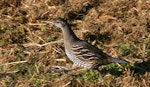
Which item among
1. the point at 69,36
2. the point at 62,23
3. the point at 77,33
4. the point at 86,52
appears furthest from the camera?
the point at 77,33

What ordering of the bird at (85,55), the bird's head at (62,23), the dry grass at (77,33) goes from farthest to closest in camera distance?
the bird's head at (62,23) → the dry grass at (77,33) → the bird at (85,55)

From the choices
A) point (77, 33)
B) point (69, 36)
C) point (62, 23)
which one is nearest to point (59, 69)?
point (69, 36)

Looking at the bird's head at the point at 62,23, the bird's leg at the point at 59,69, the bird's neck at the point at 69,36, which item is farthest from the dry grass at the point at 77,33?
the bird's head at the point at 62,23

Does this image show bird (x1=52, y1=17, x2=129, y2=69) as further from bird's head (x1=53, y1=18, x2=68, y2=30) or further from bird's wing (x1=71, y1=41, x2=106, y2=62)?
bird's head (x1=53, y1=18, x2=68, y2=30)

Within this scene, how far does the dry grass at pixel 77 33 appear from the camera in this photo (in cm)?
752

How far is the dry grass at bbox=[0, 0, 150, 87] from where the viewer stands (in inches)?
296

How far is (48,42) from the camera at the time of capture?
28.3 feet

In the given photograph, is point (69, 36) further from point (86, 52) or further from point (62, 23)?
point (86, 52)

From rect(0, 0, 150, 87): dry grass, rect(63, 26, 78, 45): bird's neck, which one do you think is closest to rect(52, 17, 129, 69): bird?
rect(63, 26, 78, 45): bird's neck

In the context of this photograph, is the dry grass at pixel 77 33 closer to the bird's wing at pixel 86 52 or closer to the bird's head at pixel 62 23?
the bird's wing at pixel 86 52

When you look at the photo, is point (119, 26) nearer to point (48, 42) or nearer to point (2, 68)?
point (48, 42)

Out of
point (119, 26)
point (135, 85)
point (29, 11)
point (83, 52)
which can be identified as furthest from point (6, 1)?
point (135, 85)

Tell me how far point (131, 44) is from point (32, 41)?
156 centimetres

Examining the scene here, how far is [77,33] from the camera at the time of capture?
891 centimetres
